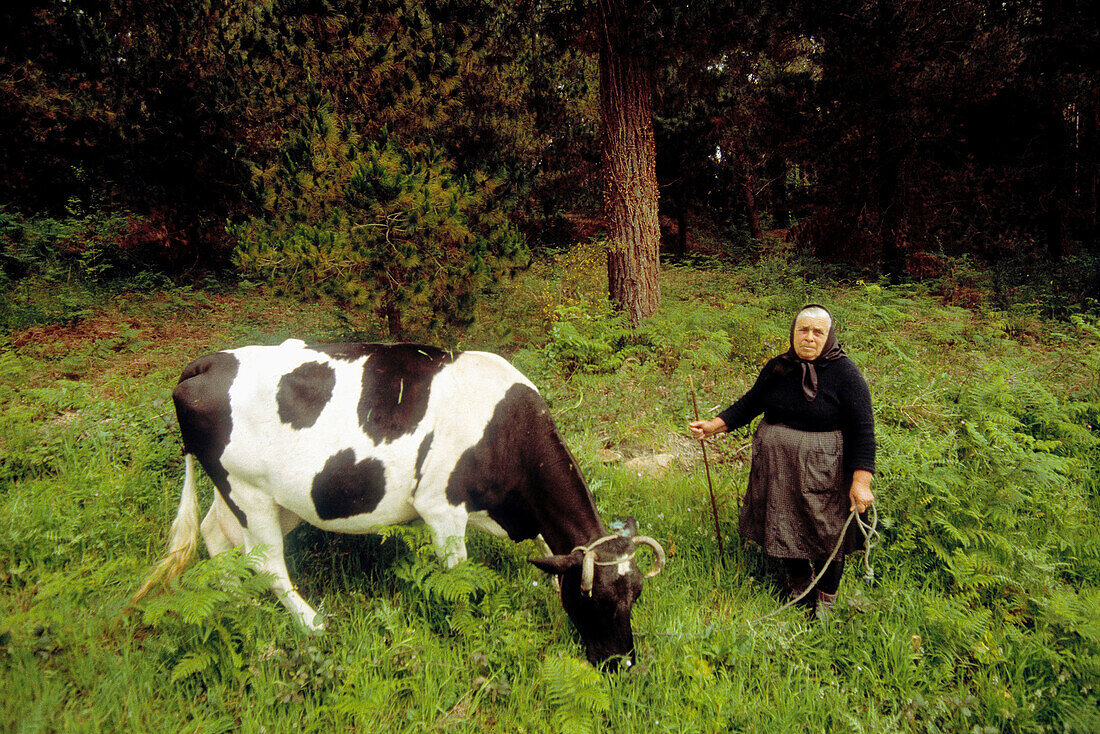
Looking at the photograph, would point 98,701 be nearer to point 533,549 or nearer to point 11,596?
point 11,596

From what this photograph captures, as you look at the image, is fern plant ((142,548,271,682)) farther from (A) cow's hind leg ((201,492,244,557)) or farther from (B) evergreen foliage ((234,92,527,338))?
(B) evergreen foliage ((234,92,527,338))

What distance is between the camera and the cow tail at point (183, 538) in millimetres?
3031

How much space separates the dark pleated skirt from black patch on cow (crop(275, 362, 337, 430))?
2.71m

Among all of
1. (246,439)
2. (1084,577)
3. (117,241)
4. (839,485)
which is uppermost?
(117,241)

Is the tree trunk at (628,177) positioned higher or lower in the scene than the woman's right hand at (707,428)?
higher

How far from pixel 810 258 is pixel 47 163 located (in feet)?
50.9

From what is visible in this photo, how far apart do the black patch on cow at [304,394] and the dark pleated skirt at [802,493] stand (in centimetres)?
271

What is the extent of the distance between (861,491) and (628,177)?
574 cm

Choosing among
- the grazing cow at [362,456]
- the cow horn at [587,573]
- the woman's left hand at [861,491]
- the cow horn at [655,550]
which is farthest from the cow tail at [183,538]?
the woman's left hand at [861,491]

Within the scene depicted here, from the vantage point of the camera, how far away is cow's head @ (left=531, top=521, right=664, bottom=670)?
2.61 metres

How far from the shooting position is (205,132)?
1005 centimetres

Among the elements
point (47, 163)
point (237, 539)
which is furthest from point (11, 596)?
point (47, 163)

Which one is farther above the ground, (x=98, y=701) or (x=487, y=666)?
(x=98, y=701)

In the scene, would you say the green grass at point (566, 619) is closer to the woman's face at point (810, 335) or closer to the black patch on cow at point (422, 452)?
the black patch on cow at point (422, 452)
